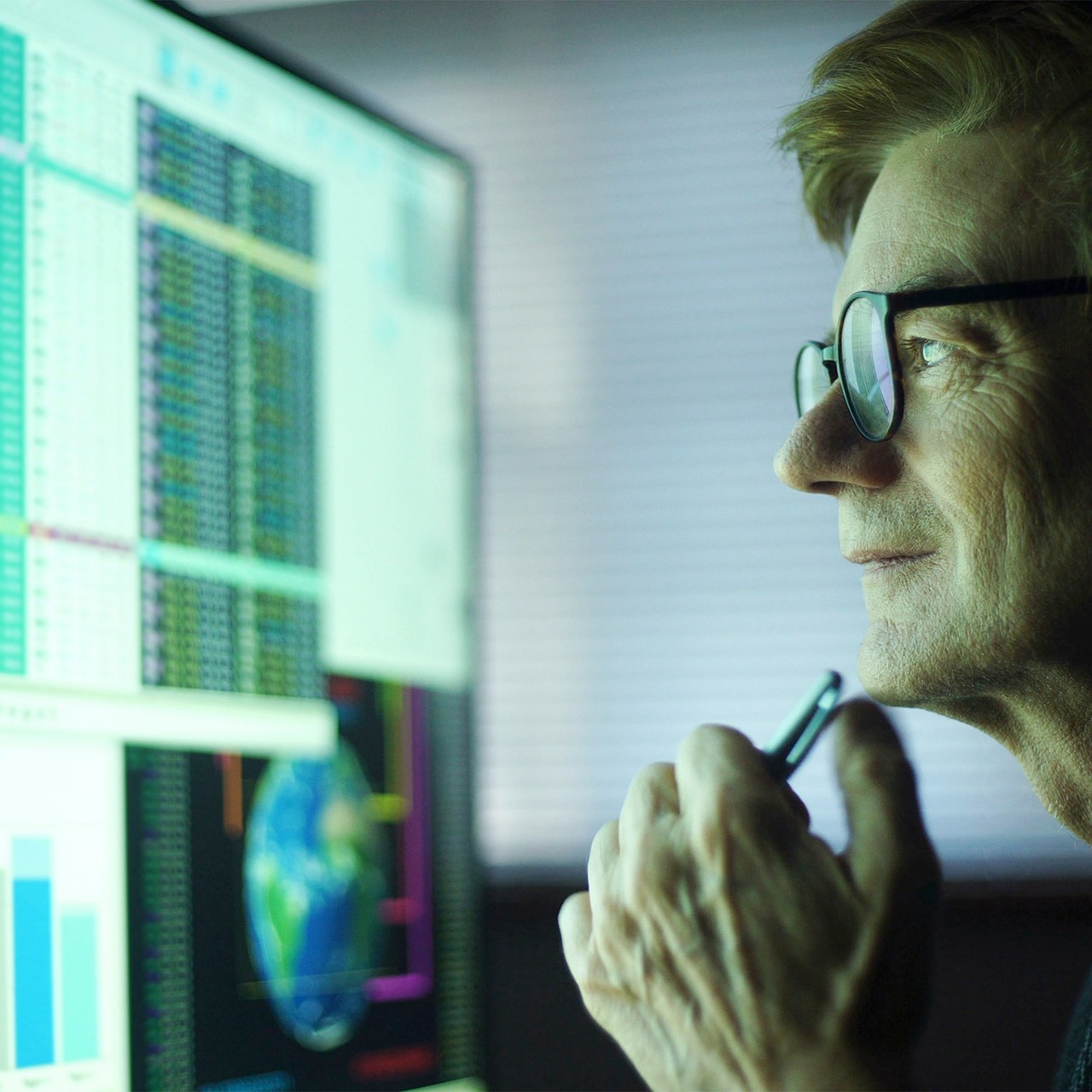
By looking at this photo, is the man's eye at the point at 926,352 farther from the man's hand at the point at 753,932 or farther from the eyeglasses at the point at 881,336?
the man's hand at the point at 753,932

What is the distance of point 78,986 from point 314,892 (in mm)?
271

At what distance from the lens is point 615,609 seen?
6.23ft

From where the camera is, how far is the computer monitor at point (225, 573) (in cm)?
84

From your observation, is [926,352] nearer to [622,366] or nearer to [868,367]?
[868,367]

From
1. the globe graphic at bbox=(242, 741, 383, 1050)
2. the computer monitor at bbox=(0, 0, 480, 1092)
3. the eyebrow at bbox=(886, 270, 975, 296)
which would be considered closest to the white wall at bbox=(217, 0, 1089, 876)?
the computer monitor at bbox=(0, 0, 480, 1092)

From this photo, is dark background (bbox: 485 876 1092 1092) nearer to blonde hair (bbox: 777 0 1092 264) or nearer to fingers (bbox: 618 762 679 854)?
fingers (bbox: 618 762 679 854)

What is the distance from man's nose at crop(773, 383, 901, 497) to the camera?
868 mm

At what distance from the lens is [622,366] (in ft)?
6.38

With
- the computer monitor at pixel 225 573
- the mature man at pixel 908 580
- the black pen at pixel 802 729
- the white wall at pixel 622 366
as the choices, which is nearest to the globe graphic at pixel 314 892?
the computer monitor at pixel 225 573

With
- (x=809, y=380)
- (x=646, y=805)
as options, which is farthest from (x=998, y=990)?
(x=646, y=805)

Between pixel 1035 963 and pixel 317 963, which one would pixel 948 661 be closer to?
pixel 317 963

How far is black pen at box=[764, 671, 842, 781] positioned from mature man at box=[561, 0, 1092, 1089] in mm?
21

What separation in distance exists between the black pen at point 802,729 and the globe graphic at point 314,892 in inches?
17.5

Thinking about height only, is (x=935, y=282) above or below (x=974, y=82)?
below
